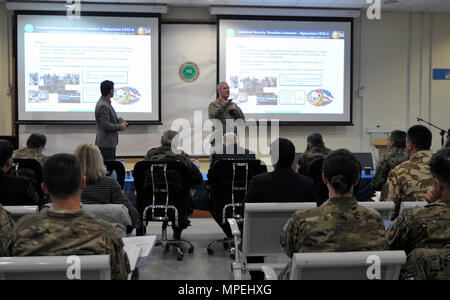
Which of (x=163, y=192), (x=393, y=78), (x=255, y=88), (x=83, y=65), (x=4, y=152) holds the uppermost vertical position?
(x=83, y=65)

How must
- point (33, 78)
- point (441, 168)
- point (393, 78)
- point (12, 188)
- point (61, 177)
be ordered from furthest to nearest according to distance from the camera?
1. point (393, 78)
2. point (33, 78)
3. point (12, 188)
4. point (441, 168)
5. point (61, 177)

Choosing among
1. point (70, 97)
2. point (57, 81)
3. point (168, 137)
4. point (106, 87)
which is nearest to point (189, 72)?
point (70, 97)

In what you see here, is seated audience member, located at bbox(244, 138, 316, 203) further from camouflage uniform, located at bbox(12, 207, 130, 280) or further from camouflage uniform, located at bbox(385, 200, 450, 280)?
camouflage uniform, located at bbox(12, 207, 130, 280)

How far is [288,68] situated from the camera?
7.84 metres

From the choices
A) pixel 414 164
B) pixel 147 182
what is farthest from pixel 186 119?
pixel 414 164

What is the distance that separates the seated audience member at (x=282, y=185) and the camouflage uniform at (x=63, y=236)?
1502mm

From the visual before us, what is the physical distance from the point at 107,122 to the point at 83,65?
225cm

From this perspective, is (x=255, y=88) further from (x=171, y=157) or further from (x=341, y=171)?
(x=341, y=171)

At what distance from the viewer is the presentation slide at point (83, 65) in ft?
24.0

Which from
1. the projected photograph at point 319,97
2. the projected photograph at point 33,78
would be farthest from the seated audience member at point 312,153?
the projected photograph at point 33,78

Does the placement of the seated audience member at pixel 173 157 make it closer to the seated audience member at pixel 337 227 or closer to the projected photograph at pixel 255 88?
the seated audience member at pixel 337 227

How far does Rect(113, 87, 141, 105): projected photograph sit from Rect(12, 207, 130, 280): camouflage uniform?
6157 millimetres

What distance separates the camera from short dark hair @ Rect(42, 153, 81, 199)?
1.59m

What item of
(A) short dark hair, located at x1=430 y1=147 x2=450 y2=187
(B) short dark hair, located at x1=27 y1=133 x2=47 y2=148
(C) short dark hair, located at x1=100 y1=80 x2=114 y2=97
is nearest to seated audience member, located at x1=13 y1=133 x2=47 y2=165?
(B) short dark hair, located at x1=27 y1=133 x2=47 y2=148
